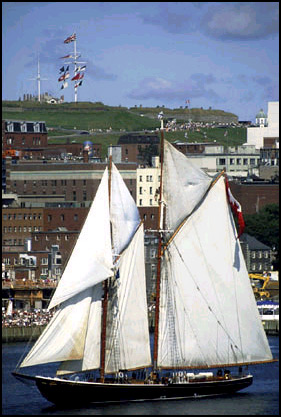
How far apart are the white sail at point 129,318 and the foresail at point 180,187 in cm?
212

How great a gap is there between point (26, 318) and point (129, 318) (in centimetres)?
3918

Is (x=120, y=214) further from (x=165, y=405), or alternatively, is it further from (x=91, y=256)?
(x=165, y=405)

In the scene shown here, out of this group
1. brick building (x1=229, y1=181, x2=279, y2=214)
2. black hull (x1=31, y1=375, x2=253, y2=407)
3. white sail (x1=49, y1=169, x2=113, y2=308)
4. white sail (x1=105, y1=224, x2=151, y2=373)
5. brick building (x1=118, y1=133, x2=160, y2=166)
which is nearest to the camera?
black hull (x1=31, y1=375, x2=253, y2=407)

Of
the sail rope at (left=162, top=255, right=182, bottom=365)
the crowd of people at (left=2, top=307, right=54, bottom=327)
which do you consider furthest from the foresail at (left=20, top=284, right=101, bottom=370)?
the crowd of people at (left=2, top=307, right=54, bottom=327)

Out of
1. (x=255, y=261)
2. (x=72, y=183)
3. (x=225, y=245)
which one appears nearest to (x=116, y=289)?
(x=225, y=245)

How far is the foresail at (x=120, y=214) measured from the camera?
72.4 meters

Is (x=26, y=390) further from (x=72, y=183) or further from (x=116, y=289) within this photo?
(x=72, y=183)

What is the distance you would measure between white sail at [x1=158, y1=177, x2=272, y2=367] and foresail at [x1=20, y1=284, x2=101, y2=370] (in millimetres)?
3444

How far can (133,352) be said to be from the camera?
7256 cm

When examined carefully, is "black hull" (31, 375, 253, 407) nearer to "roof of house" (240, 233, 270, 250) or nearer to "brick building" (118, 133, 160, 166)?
"roof of house" (240, 233, 270, 250)

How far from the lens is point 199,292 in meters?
74.7

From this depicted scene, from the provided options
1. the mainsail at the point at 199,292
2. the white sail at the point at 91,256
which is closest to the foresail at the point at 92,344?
the white sail at the point at 91,256

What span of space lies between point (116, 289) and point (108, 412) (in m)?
6.11

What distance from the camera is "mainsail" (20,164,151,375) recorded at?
71125 millimetres
